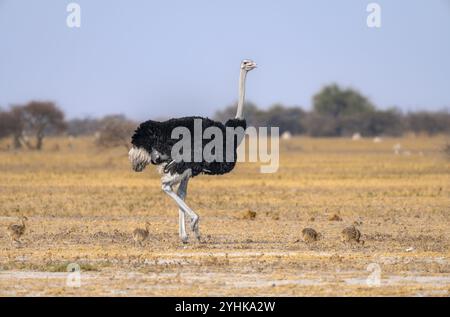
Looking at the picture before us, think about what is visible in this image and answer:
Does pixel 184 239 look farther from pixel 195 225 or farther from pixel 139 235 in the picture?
pixel 139 235

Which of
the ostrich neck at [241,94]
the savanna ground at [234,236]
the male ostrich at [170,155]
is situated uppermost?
the ostrich neck at [241,94]

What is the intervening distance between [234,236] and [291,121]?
277 feet

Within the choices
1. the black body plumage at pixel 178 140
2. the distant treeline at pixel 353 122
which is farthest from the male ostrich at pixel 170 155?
the distant treeline at pixel 353 122

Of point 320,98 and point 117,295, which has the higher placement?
point 320,98

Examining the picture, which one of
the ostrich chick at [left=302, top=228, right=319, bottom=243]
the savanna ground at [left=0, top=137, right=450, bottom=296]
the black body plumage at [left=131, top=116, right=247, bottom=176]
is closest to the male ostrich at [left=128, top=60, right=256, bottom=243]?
the black body plumage at [left=131, top=116, right=247, bottom=176]

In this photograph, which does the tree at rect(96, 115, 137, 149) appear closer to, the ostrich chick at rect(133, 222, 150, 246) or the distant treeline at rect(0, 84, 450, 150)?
the distant treeline at rect(0, 84, 450, 150)

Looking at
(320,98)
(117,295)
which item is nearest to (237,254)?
A: (117,295)

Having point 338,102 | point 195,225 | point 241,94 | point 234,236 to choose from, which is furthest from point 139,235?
point 338,102

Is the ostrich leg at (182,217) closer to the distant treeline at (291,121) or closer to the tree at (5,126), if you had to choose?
the distant treeline at (291,121)

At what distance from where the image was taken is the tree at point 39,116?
6744 cm

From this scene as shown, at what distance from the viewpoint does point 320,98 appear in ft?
379
